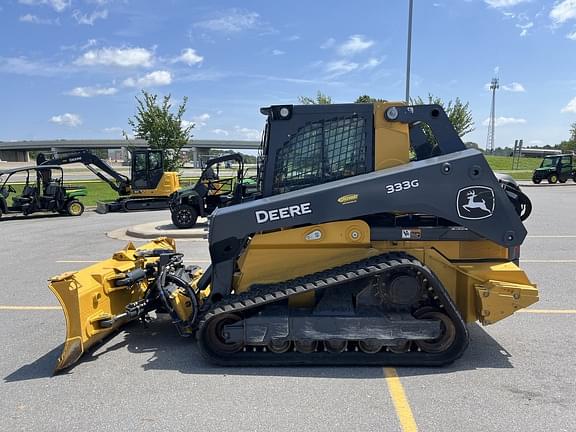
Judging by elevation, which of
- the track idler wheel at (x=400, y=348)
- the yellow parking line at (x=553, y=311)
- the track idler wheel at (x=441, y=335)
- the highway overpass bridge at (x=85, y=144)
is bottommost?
the yellow parking line at (x=553, y=311)

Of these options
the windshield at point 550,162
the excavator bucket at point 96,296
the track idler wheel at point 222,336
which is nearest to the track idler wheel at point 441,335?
the track idler wheel at point 222,336

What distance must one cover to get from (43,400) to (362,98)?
27.0 m

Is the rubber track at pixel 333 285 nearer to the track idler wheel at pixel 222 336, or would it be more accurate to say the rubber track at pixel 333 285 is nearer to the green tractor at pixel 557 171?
the track idler wheel at pixel 222 336

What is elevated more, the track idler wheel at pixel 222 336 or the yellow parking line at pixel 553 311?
the track idler wheel at pixel 222 336

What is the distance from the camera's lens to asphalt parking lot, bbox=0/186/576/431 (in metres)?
3.19

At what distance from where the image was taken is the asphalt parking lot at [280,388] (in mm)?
3189

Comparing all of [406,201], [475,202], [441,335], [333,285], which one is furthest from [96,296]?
[475,202]

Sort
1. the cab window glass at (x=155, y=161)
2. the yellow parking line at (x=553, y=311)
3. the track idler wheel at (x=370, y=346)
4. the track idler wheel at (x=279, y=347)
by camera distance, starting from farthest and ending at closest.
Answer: the cab window glass at (x=155, y=161) → the yellow parking line at (x=553, y=311) → the track idler wheel at (x=279, y=347) → the track idler wheel at (x=370, y=346)

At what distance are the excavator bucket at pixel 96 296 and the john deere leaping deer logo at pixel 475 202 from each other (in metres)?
3.20

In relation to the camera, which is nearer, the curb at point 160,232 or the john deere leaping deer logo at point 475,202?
the john deere leaping deer logo at point 475,202

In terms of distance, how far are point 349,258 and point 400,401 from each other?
128 centimetres

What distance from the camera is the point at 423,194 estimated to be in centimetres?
392

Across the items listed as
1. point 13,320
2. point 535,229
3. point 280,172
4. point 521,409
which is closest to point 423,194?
point 280,172

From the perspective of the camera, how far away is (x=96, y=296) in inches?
168
